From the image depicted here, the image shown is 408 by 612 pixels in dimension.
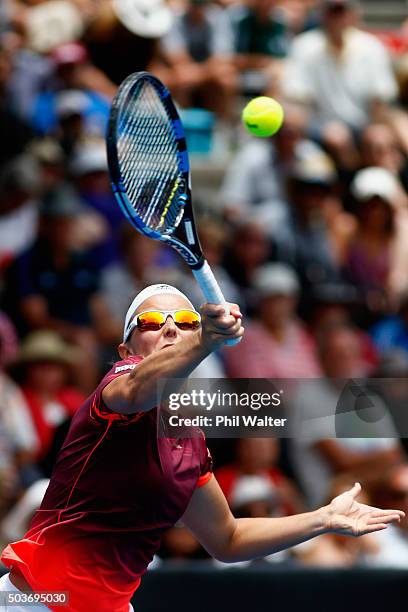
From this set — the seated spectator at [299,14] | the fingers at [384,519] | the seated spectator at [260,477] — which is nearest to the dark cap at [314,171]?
the seated spectator at [299,14]

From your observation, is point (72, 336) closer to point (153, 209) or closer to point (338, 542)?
point (338, 542)

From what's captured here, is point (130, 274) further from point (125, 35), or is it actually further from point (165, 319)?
point (165, 319)

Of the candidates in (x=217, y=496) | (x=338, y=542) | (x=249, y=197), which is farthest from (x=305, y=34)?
(x=217, y=496)

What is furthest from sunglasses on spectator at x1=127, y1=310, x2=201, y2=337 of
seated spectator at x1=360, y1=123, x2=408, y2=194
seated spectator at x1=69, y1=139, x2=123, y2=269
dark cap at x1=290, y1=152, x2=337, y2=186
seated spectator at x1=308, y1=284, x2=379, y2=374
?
seated spectator at x1=360, y1=123, x2=408, y2=194

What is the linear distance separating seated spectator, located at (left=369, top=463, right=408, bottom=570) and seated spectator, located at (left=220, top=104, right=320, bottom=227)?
2.21m

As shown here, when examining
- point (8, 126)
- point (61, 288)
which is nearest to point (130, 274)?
point (61, 288)

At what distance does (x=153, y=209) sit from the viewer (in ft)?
12.2

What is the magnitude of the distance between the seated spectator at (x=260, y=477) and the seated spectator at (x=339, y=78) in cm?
275

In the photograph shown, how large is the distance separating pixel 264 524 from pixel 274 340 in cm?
376

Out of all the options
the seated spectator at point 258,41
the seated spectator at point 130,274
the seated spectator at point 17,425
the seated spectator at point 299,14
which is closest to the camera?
the seated spectator at point 17,425

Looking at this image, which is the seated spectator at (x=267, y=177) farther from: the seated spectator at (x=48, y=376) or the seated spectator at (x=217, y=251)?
the seated spectator at (x=48, y=376)

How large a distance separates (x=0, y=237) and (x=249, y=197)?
71.0 inches

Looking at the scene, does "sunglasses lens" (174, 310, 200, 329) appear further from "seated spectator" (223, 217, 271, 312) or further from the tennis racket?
"seated spectator" (223, 217, 271, 312)

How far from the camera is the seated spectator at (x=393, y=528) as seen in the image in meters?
6.83
